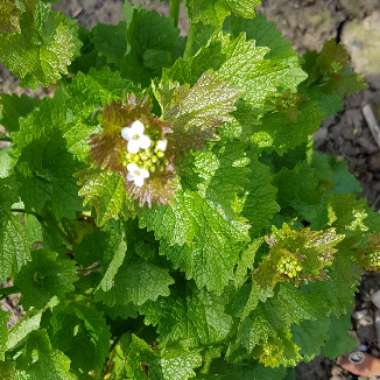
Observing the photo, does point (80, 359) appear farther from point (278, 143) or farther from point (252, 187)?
point (278, 143)

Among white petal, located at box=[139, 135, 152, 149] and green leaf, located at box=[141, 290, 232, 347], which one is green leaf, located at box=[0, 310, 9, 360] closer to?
green leaf, located at box=[141, 290, 232, 347]

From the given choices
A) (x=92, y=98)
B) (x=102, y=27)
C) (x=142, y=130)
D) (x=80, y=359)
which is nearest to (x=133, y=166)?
(x=142, y=130)

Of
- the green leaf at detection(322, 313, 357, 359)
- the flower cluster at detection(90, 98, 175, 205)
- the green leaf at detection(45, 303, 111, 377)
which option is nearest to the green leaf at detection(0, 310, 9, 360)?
the green leaf at detection(45, 303, 111, 377)

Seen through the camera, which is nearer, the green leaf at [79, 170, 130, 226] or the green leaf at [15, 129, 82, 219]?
the green leaf at [79, 170, 130, 226]

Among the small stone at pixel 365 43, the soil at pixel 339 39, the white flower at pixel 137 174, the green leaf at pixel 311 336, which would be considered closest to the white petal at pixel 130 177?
the white flower at pixel 137 174

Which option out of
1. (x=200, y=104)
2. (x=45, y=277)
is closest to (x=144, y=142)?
(x=200, y=104)

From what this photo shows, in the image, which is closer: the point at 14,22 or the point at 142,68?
the point at 14,22

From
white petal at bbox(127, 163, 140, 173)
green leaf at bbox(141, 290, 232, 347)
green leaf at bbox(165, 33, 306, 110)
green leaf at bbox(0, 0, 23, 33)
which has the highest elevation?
green leaf at bbox(0, 0, 23, 33)
